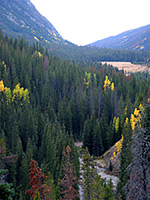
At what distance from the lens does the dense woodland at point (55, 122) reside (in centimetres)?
2569

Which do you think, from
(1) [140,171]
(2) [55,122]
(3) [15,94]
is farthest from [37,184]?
(3) [15,94]

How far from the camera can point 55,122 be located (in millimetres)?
56188

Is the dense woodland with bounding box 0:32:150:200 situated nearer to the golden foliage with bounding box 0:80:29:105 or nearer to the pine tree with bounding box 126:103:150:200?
the golden foliage with bounding box 0:80:29:105

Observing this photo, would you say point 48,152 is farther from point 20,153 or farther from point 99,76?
point 99,76

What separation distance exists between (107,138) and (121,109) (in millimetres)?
20188

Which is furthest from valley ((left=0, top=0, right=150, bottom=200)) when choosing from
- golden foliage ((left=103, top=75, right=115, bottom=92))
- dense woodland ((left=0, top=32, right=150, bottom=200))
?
golden foliage ((left=103, top=75, right=115, bottom=92))

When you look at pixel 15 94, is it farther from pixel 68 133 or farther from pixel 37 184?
pixel 37 184

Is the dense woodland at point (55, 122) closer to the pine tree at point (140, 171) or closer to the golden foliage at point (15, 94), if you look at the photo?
the golden foliage at point (15, 94)

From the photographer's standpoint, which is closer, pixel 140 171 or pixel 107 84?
pixel 140 171

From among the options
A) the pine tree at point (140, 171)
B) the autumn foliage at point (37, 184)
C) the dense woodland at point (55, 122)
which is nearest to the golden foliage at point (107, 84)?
the dense woodland at point (55, 122)

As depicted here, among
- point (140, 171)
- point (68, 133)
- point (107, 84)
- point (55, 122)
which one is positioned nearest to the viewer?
point (140, 171)

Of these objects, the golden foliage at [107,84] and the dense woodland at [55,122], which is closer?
the dense woodland at [55,122]

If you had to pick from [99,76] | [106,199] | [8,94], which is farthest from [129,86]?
[106,199]

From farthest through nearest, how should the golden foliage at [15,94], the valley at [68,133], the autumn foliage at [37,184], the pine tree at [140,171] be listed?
the golden foliage at [15,94] < the autumn foliage at [37,184] < the valley at [68,133] < the pine tree at [140,171]
